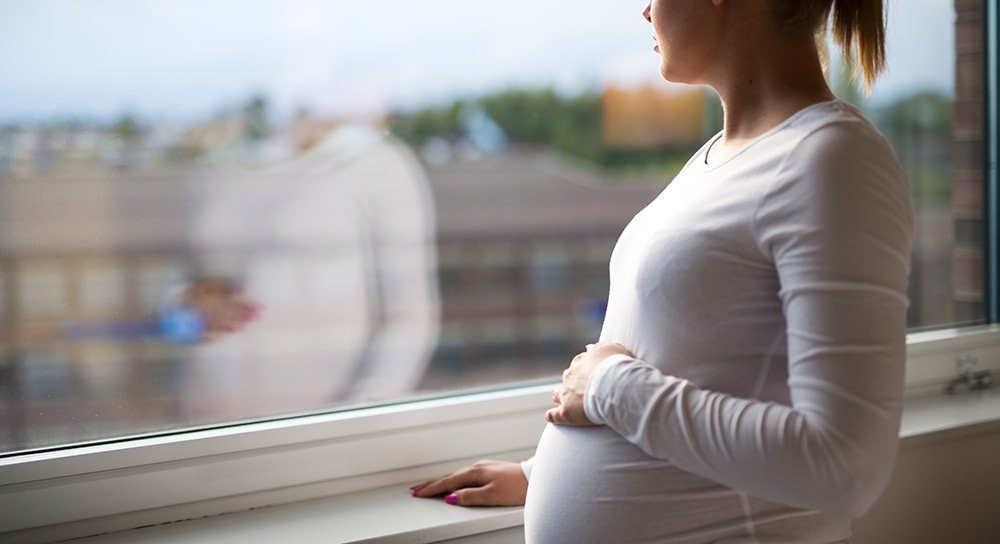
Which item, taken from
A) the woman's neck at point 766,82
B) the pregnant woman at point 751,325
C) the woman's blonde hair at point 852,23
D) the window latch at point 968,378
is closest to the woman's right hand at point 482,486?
the pregnant woman at point 751,325

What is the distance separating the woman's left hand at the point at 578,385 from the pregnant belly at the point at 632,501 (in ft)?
0.07

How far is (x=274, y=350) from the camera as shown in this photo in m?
1.45

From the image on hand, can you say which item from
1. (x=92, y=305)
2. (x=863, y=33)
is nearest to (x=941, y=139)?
(x=863, y=33)

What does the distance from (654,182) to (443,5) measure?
2.00ft

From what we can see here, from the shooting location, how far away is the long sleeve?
77cm

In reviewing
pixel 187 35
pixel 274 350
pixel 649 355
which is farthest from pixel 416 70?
pixel 649 355

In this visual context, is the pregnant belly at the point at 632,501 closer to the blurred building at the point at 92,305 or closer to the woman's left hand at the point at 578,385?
the woman's left hand at the point at 578,385

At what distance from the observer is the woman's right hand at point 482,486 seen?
4.07 ft

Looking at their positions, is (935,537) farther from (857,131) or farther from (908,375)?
(857,131)

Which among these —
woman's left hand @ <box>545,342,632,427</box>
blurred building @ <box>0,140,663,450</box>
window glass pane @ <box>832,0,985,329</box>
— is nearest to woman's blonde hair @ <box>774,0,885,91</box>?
woman's left hand @ <box>545,342,632,427</box>

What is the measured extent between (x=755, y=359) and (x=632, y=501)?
0.67ft

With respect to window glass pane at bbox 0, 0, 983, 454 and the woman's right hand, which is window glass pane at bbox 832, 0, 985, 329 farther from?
the woman's right hand

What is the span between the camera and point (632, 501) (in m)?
0.93

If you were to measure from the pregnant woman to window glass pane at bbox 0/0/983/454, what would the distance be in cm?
58
